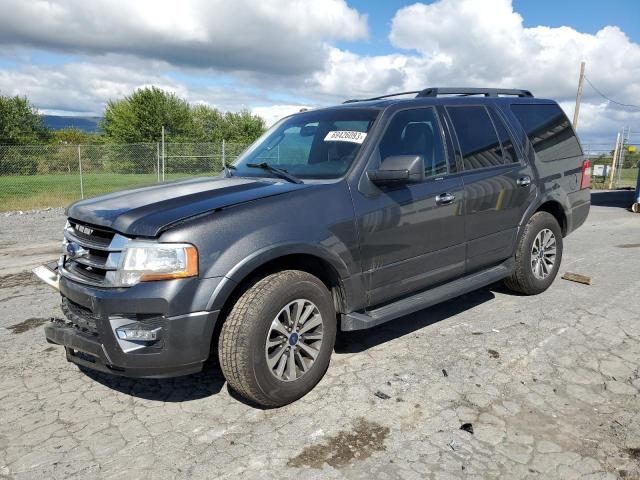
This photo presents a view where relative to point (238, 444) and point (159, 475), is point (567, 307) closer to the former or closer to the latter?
point (238, 444)

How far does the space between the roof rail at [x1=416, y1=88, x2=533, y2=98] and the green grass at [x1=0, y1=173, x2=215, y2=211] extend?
12274 millimetres

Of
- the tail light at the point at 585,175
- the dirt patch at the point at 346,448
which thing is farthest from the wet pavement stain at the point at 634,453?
the tail light at the point at 585,175

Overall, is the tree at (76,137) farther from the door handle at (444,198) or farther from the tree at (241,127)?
the door handle at (444,198)

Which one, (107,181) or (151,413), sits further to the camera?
(107,181)

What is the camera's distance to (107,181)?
1889 cm

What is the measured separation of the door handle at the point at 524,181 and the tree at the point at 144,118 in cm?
4005

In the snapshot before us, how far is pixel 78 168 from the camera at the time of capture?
58.1 ft

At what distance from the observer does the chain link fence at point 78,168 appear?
16469mm

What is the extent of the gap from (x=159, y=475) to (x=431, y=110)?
3239 mm

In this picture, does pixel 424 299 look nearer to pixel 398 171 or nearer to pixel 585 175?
pixel 398 171

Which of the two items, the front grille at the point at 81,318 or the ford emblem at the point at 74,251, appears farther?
the ford emblem at the point at 74,251

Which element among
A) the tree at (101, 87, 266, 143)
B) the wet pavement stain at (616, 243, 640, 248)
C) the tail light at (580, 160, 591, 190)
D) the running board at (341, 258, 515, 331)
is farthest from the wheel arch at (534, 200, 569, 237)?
the tree at (101, 87, 266, 143)

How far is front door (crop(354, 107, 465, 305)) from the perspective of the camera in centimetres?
353

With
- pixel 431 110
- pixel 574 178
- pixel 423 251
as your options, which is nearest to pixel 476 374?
pixel 423 251
